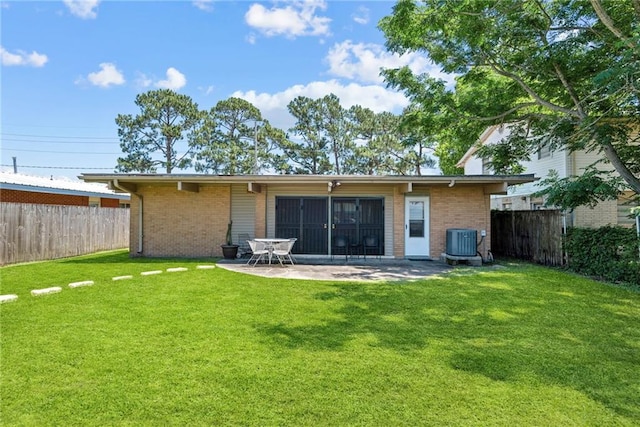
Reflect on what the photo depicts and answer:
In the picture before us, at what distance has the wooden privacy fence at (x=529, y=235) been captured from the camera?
9516 mm

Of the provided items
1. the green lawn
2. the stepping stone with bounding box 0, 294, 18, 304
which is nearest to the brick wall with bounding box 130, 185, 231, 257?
the green lawn

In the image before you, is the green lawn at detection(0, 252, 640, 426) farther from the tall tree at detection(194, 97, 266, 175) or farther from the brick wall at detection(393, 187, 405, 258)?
the tall tree at detection(194, 97, 266, 175)

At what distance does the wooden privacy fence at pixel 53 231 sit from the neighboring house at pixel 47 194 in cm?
294

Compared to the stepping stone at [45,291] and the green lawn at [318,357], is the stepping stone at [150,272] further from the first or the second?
the stepping stone at [45,291]

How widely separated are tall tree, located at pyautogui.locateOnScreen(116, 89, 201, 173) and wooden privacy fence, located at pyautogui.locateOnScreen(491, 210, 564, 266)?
22051 mm

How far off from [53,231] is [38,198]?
15.1ft

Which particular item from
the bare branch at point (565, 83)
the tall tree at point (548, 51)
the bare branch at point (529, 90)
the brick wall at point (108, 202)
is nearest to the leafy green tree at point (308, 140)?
the brick wall at point (108, 202)

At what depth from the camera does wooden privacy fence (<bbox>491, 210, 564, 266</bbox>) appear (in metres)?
9.52

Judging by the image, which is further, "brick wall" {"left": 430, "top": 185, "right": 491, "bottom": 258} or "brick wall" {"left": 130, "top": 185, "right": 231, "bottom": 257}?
"brick wall" {"left": 130, "top": 185, "right": 231, "bottom": 257}

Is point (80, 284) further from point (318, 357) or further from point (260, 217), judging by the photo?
point (260, 217)

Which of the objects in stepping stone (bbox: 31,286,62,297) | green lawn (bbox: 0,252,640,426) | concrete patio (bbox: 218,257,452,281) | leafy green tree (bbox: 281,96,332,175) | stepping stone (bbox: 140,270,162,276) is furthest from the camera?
leafy green tree (bbox: 281,96,332,175)

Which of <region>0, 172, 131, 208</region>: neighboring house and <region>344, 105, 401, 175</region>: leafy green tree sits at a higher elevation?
<region>344, 105, 401, 175</region>: leafy green tree

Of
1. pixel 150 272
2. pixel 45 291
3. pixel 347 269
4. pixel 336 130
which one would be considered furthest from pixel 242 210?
pixel 336 130

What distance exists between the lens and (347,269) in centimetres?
880
